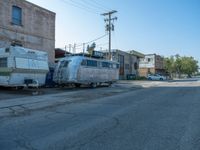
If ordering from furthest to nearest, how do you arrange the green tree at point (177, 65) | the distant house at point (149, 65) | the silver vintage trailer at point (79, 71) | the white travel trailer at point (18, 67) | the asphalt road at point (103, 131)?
the green tree at point (177, 65) < the distant house at point (149, 65) < the silver vintage trailer at point (79, 71) < the white travel trailer at point (18, 67) < the asphalt road at point (103, 131)

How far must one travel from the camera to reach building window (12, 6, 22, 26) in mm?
25955

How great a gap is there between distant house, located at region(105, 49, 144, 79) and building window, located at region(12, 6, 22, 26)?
30.7 metres

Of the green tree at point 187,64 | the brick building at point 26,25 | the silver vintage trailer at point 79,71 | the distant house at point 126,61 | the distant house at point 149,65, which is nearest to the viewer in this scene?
the silver vintage trailer at point 79,71

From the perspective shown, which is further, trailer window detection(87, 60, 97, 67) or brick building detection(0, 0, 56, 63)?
trailer window detection(87, 60, 97, 67)

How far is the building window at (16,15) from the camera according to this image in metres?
26.0

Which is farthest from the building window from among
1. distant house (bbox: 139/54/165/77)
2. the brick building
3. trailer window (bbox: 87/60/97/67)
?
distant house (bbox: 139/54/165/77)

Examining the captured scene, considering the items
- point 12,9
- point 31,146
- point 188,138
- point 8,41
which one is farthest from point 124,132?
point 12,9

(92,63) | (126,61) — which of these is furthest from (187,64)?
(92,63)

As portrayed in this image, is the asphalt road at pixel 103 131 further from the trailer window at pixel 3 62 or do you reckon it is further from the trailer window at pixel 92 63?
the trailer window at pixel 92 63

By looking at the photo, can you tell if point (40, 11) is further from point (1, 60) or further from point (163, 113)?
point (163, 113)

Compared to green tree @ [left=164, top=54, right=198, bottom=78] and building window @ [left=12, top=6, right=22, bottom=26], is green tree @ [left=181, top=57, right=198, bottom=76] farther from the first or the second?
building window @ [left=12, top=6, right=22, bottom=26]

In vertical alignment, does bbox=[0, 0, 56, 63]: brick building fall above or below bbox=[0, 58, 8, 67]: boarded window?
above

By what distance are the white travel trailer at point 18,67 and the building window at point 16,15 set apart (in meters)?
8.23

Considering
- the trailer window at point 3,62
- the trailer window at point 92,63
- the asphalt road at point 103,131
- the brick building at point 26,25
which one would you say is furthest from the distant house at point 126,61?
the asphalt road at point 103,131
